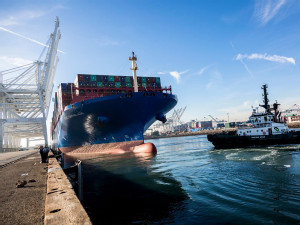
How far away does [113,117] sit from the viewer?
20.9 metres

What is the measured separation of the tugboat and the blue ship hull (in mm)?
9916

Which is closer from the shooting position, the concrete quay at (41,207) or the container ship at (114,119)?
the concrete quay at (41,207)

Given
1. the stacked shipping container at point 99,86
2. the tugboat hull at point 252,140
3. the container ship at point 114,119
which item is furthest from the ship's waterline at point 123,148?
the tugboat hull at point 252,140

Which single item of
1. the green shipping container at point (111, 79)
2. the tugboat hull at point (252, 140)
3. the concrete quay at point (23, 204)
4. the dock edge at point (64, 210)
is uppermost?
the green shipping container at point (111, 79)

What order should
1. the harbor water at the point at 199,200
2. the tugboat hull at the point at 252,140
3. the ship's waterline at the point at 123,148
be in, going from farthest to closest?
the tugboat hull at the point at 252,140
the ship's waterline at the point at 123,148
the harbor water at the point at 199,200

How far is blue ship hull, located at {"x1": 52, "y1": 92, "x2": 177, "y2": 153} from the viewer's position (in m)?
20.1

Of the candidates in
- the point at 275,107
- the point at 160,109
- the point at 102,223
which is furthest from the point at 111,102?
the point at 275,107

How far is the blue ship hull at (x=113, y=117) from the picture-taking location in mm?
20094

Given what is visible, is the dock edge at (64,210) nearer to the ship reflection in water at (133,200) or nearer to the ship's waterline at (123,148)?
the ship reflection in water at (133,200)

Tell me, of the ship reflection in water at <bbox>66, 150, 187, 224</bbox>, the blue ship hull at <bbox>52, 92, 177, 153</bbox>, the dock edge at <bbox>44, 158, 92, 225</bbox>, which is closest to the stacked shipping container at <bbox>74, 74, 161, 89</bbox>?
the blue ship hull at <bbox>52, 92, 177, 153</bbox>

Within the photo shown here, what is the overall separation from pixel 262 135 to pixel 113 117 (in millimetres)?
19605

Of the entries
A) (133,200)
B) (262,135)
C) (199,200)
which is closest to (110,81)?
(262,135)

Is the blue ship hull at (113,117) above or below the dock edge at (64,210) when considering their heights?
above

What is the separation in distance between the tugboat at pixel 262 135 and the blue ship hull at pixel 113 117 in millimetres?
9916
